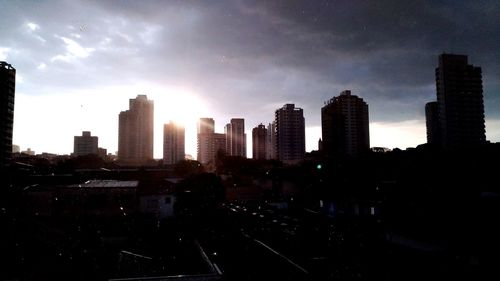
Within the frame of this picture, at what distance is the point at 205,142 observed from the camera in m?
188

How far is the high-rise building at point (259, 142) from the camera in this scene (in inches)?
6083

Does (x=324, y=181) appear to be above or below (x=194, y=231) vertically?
above

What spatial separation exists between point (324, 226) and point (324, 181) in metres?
14.6

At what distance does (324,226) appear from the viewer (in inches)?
1542

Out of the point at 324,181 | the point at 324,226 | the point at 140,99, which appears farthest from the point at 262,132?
the point at 324,226

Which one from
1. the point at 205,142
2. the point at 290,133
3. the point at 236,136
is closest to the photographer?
the point at 290,133

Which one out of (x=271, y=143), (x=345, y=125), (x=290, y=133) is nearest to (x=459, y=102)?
(x=345, y=125)

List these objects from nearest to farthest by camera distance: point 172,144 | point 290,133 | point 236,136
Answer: point 290,133 < point 172,144 < point 236,136

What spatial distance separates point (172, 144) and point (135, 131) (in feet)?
66.0

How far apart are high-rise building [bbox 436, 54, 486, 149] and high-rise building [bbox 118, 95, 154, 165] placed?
13267cm

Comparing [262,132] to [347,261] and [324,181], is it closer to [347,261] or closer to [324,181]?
[324,181]

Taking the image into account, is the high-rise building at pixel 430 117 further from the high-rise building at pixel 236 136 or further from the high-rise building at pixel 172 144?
the high-rise building at pixel 172 144

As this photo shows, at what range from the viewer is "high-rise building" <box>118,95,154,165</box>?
166 meters

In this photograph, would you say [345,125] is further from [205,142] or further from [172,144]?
[172,144]
